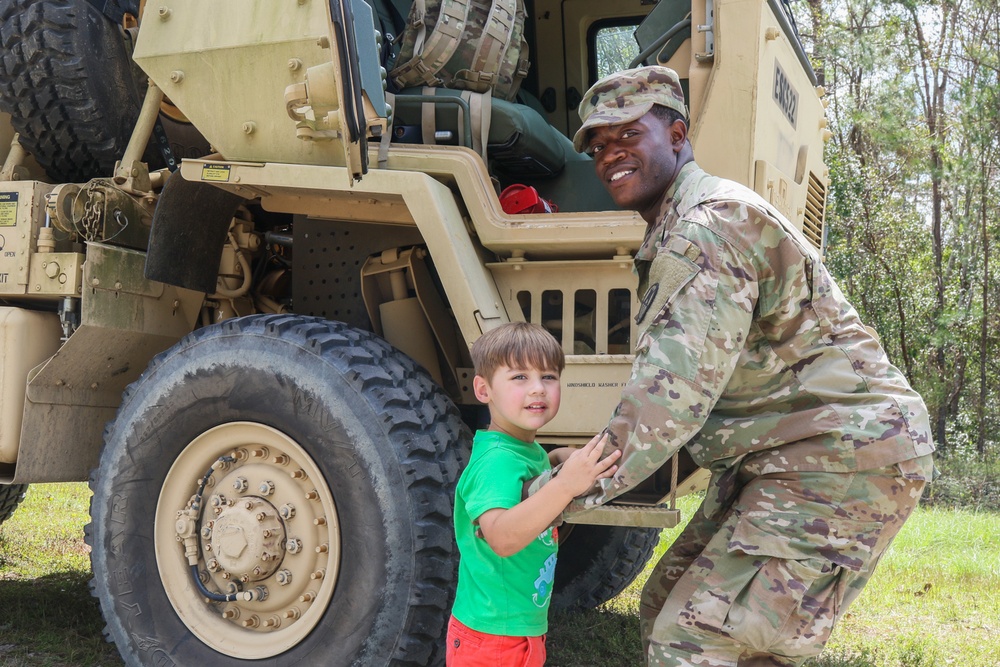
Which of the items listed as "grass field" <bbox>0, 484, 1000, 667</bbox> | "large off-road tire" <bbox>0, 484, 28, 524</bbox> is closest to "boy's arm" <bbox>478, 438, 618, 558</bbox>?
"grass field" <bbox>0, 484, 1000, 667</bbox>

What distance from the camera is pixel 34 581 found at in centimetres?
505

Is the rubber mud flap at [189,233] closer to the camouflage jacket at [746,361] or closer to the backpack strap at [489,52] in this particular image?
the backpack strap at [489,52]

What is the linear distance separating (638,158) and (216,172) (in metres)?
1.52

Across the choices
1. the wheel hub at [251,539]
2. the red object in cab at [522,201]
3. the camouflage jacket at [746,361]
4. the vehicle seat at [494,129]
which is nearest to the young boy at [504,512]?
the camouflage jacket at [746,361]

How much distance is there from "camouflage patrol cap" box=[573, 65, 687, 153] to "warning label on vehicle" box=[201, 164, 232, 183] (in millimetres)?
1346

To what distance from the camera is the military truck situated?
2.85 metres

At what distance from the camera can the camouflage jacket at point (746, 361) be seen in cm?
198

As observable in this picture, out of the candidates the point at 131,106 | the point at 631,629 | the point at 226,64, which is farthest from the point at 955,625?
the point at 131,106

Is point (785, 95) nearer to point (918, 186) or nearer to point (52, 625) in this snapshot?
point (52, 625)

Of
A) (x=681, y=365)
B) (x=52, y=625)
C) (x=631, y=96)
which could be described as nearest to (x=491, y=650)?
(x=681, y=365)

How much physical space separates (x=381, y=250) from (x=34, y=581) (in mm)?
2974

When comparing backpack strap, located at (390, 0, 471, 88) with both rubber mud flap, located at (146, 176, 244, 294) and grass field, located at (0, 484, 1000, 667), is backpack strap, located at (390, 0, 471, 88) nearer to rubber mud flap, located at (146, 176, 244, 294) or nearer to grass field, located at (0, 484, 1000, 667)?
rubber mud flap, located at (146, 176, 244, 294)

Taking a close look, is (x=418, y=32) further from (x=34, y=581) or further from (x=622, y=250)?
(x=34, y=581)

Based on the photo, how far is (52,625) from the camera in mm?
4164
